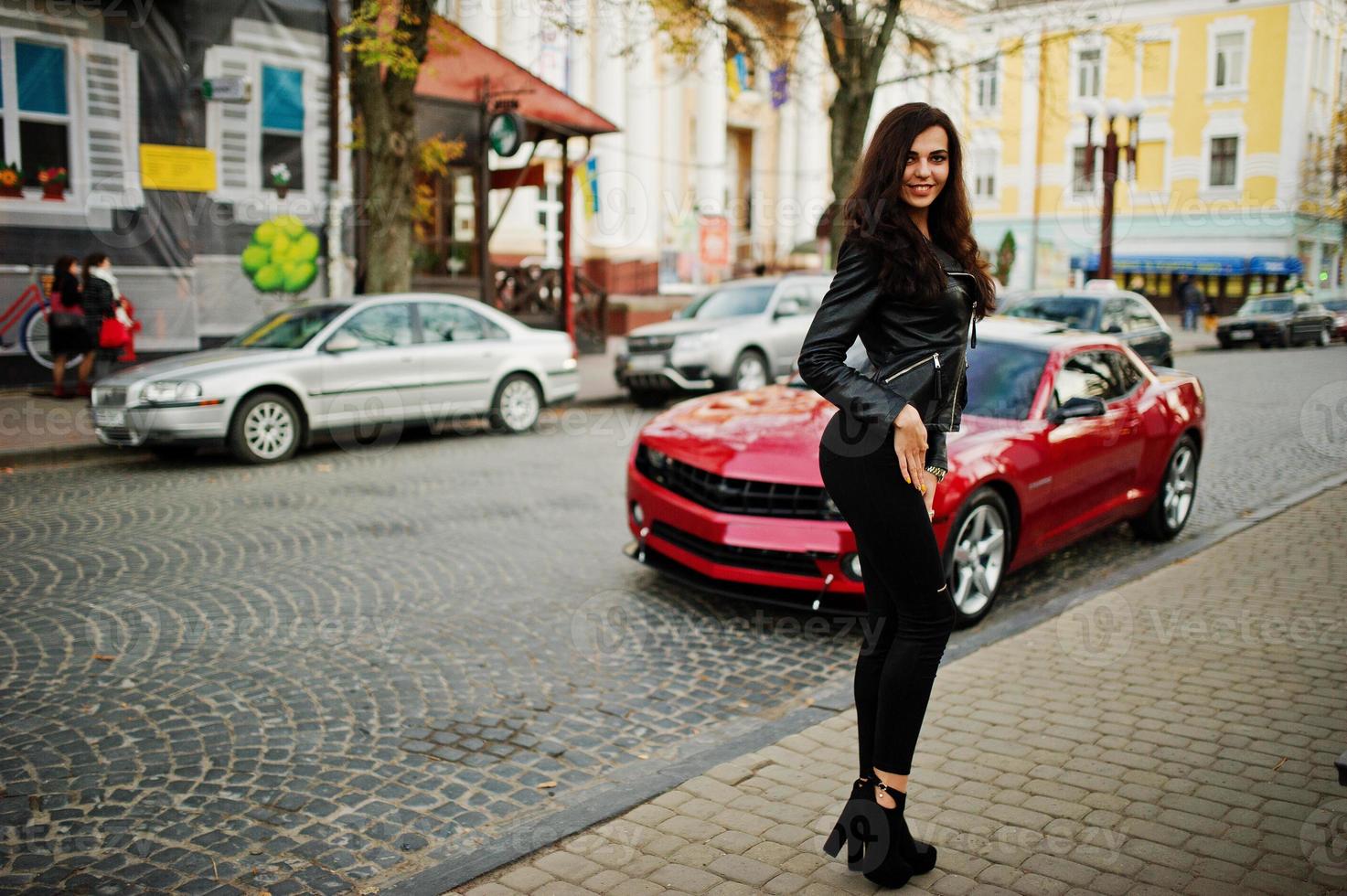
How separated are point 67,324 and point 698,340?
8010 mm

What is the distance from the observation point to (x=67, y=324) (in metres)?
13.9

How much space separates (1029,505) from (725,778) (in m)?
2.94

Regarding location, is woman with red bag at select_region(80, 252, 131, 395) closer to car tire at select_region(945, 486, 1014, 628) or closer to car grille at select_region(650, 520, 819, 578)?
car grille at select_region(650, 520, 819, 578)

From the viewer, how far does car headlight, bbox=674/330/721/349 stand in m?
15.1

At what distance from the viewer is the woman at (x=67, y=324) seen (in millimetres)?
13836

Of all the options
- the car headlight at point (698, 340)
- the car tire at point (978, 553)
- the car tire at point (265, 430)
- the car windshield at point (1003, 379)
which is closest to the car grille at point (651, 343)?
the car headlight at point (698, 340)

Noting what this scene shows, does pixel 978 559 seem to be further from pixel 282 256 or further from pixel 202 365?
pixel 282 256

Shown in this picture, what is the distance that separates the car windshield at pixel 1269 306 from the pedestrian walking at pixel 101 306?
28.9m

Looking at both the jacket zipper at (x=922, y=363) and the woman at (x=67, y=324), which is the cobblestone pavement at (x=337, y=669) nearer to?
the jacket zipper at (x=922, y=363)

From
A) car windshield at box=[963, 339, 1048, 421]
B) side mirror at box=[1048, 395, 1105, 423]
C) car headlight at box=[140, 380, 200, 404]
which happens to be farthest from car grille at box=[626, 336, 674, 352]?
side mirror at box=[1048, 395, 1105, 423]

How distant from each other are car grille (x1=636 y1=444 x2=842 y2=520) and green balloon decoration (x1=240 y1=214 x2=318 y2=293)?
13.2 metres

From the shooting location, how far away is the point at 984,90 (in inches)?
2055

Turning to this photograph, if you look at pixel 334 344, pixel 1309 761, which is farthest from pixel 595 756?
pixel 334 344

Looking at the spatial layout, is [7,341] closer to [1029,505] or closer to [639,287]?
[1029,505]
